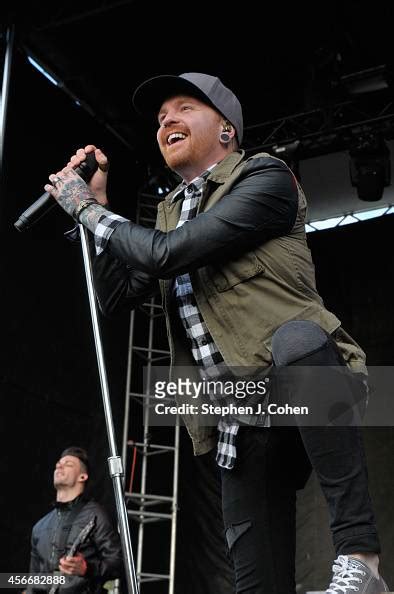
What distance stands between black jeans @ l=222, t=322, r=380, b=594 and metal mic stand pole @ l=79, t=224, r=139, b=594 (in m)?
0.21

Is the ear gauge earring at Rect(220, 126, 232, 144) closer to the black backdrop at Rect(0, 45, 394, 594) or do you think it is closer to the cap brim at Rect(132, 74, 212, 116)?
the cap brim at Rect(132, 74, 212, 116)

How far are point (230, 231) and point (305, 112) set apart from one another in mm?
5032

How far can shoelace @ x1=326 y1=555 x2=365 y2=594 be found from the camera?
1.07 metres

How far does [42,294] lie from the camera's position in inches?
218

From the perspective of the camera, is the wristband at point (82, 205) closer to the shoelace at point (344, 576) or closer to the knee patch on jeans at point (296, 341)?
the knee patch on jeans at point (296, 341)

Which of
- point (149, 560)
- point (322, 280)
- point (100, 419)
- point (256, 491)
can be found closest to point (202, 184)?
point (256, 491)

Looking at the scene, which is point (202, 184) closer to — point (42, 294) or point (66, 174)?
point (66, 174)

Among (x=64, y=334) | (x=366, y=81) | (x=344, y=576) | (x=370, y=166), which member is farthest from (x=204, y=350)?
(x=366, y=81)

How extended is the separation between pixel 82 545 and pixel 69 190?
9.37 ft

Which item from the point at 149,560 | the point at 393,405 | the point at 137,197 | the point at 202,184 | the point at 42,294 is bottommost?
the point at 149,560

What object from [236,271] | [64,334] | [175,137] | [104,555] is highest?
[64,334]

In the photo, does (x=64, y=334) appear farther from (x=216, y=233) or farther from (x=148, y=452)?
(x=216, y=233)

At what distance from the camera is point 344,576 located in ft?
3.55

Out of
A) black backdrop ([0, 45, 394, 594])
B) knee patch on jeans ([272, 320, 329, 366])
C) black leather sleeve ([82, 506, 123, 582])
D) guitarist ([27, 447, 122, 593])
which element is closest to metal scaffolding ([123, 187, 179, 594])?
black backdrop ([0, 45, 394, 594])
